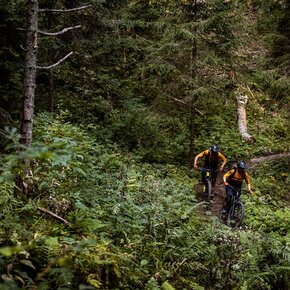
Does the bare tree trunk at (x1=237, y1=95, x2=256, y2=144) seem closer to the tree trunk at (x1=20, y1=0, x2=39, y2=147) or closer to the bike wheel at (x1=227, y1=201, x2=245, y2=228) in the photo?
the bike wheel at (x1=227, y1=201, x2=245, y2=228)

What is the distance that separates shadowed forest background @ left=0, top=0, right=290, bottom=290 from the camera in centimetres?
474

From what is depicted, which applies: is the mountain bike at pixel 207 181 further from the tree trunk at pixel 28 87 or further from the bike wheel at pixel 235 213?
the tree trunk at pixel 28 87

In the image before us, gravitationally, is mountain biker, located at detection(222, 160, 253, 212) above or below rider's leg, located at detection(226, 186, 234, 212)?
above

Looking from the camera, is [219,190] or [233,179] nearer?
[233,179]

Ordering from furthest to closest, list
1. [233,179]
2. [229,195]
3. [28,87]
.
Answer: [233,179] < [229,195] < [28,87]

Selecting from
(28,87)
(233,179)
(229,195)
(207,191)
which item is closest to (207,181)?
(207,191)

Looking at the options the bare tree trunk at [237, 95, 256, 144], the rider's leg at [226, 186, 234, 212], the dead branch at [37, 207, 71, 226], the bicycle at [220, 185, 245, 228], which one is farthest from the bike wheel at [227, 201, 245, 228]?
the bare tree trunk at [237, 95, 256, 144]

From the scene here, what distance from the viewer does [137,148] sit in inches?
666

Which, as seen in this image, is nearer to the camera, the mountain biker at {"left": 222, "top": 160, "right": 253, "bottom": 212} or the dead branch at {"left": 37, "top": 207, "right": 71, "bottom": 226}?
the dead branch at {"left": 37, "top": 207, "right": 71, "bottom": 226}

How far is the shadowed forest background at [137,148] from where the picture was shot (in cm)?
474

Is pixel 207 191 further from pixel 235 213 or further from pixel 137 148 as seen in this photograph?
pixel 137 148

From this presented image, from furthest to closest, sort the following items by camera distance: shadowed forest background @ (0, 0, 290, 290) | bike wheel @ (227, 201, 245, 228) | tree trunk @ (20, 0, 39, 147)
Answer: bike wheel @ (227, 201, 245, 228)
tree trunk @ (20, 0, 39, 147)
shadowed forest background @ (0, 0, 290, 290)

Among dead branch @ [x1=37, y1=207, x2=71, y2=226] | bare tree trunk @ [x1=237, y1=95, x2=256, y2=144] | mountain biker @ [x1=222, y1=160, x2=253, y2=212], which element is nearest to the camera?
dead branch @ [x1=37, y1=207, x2=71, y2=226]

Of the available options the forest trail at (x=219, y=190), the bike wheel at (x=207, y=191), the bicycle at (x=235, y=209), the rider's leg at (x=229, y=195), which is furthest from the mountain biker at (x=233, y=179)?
the bike wheel at (x=207, y=191)
